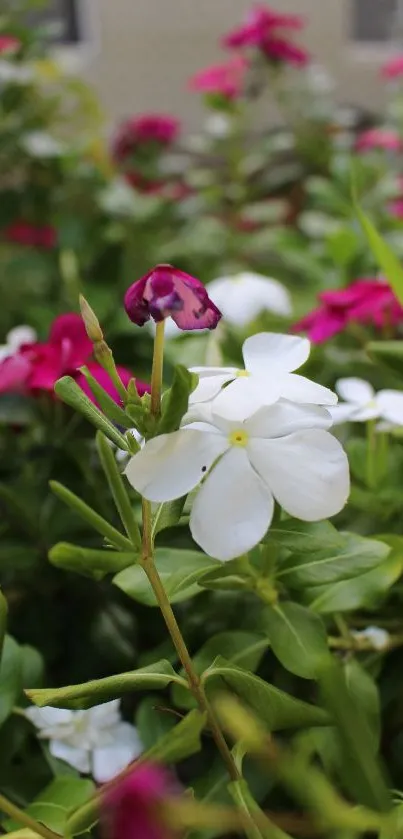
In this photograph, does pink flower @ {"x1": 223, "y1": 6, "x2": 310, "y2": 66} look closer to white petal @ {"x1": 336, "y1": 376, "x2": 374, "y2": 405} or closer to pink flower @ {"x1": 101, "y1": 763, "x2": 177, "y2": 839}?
white petal @ {"x1": 336, "y1": 376, "x2": 374, "y2": 405}

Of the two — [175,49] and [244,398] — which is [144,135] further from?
[244,398]

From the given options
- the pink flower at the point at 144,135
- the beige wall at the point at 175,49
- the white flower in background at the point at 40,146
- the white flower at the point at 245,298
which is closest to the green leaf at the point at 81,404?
the white flower at the point at 245,298

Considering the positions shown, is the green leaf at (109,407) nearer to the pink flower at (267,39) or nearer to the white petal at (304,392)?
the white petal at (304,392)

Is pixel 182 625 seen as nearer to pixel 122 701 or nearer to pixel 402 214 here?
pixel 122 701

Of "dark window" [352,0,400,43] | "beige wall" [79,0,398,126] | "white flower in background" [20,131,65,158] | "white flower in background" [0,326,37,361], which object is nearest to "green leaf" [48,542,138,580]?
"white flower in background" [0,326,37,361]

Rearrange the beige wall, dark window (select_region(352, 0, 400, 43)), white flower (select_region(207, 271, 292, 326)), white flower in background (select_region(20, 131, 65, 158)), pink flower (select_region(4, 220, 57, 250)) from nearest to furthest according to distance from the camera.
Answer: white flower (select_region(207, 271, 292, 326)) → white flower in background (select_region(20, 131, 65, 158)) → pink flower (select_region(4, 220, 57, 250)) → the beige wall → dark window (select_region(352, 0, 400, 43))

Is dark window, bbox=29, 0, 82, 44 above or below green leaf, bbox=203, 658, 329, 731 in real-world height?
above
